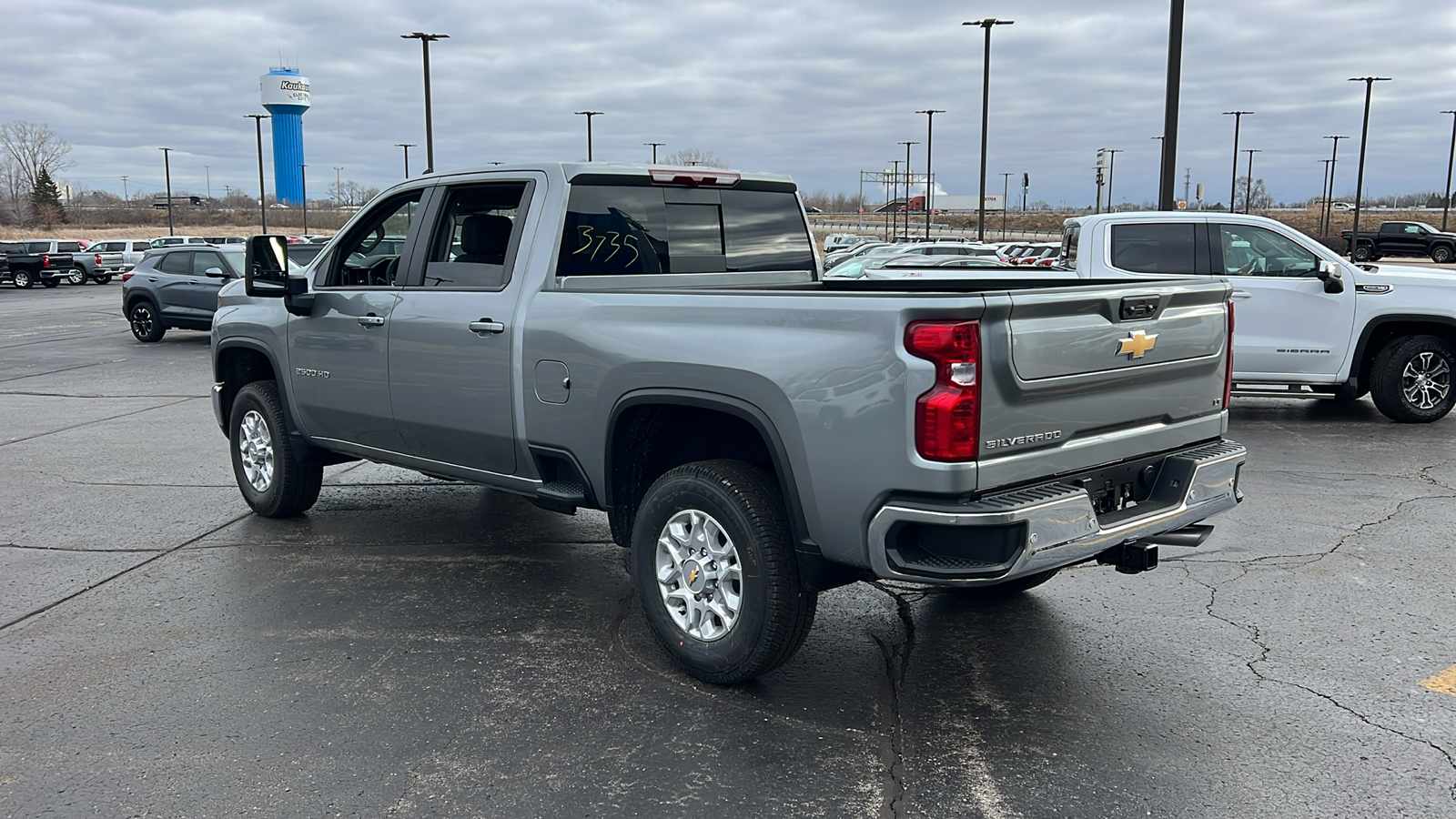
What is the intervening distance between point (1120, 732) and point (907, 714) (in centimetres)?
73

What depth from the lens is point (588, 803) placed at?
3.39 meters

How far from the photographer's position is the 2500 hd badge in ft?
11.6

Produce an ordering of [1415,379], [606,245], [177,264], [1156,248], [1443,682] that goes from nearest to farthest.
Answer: [1443,682] < [606,245] < [1415,379] < [1156,248] < [177,264]

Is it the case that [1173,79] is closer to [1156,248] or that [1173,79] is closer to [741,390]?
[1156,248]

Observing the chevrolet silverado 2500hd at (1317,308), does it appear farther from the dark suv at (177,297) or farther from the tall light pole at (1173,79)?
the dark suv at (177,297)

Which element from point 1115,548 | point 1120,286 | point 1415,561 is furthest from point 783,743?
point 1415,561

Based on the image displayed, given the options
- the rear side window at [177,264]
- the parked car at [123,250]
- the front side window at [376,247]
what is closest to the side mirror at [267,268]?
the front side window at [376,247]

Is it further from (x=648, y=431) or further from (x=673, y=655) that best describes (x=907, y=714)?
(x=648, y=431)

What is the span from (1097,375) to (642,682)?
205 cm

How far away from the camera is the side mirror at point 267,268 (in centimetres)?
602

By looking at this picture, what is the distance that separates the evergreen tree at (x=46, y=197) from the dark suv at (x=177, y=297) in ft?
329

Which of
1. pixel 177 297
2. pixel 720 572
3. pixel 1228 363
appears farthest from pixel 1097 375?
pixel 177 297

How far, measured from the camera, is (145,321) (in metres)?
19.8

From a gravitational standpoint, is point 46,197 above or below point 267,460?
above
